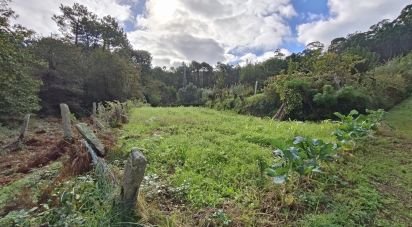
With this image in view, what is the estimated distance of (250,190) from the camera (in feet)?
10.9

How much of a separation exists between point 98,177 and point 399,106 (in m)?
11.2

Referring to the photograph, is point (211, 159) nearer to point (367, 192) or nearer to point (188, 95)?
point (367, 192)

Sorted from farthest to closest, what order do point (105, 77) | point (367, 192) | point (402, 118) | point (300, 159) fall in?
point (105, 77)
point (402, 118)
point (367, 192)
point (300, 159)

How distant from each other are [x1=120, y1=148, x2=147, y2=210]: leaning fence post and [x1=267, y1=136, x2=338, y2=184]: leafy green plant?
4.27 ft

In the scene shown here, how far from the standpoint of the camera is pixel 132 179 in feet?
8.41

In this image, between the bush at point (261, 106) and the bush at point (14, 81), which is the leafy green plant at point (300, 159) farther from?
the bush at point (261, 106)

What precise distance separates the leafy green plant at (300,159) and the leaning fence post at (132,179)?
1.30 meters

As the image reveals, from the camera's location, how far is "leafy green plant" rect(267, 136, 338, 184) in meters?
3.11

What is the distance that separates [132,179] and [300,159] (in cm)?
178

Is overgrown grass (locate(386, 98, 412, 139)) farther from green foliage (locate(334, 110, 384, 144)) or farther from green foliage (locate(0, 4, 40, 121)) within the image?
green foliage (locate(0, 4, 40, 121))

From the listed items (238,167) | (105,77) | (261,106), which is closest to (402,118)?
(261,106)

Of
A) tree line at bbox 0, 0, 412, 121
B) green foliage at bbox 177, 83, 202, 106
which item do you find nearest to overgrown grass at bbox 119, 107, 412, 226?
tree line at bbox 0, 0, 412, 121

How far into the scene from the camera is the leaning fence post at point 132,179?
2.55m

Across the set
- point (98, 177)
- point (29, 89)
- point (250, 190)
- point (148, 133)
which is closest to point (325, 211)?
point (250, 190)
